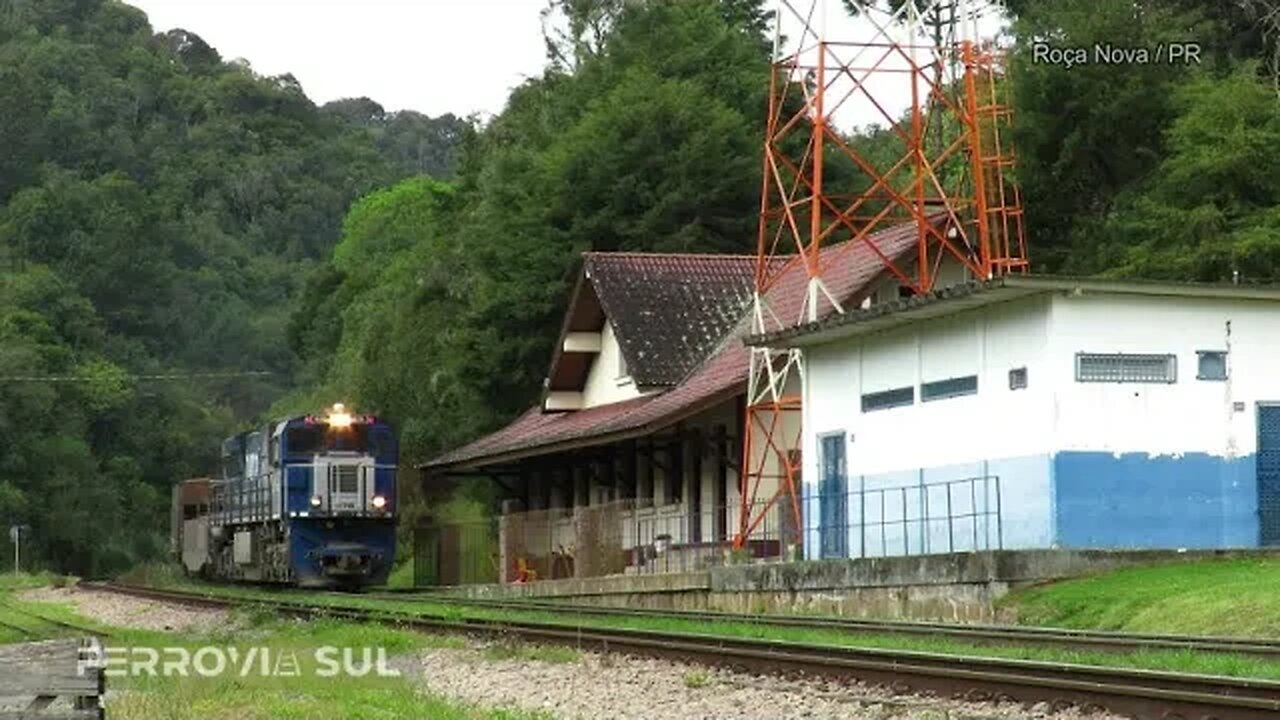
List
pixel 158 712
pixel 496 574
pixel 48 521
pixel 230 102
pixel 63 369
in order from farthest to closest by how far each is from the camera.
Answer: pixel 230 102
pixel 63 369
pixel 48 521
pixel 496 574
pixel 158 712

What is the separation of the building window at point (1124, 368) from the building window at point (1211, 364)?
13.3 inches

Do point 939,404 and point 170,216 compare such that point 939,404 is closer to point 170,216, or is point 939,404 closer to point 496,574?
point 496,574

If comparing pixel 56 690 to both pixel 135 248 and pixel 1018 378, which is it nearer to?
pixel 1018 378

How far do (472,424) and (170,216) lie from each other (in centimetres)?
8277

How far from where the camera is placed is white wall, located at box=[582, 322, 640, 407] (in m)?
47.9

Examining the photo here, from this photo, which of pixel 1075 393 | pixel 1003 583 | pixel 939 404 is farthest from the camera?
pixel 939 404

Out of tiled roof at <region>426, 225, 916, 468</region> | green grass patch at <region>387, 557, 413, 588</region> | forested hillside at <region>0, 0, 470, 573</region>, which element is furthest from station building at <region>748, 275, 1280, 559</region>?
forested hillside at <region>0, 0, 470, 573</region>

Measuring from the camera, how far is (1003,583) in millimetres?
27672

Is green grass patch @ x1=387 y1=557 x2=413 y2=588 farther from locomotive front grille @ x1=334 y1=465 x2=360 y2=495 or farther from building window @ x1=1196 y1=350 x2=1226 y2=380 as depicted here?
building window @ x1=1196 y1=350 x2=1226 y2=380

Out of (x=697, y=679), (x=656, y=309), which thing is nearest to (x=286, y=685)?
(x=697, y=679)

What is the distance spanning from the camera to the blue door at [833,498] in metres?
34.7

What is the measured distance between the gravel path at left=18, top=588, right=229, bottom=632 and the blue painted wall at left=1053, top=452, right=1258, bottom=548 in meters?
11.9

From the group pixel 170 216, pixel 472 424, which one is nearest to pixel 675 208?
pixel 472 424

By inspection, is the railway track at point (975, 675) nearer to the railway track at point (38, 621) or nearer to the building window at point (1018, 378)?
the building window at point (1018, 378)
